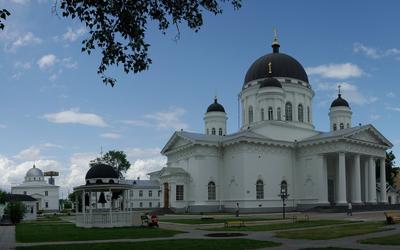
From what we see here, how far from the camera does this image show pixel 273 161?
5634 cm

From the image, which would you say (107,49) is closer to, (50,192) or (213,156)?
(213,156)

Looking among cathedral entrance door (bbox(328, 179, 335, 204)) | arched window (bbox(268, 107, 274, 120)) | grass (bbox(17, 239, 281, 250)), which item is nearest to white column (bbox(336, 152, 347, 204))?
cathedral entrance door (bbox(328, 179, 335, 204))

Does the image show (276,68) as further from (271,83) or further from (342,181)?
(342,181)

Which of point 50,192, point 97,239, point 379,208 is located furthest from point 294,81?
point 50,192

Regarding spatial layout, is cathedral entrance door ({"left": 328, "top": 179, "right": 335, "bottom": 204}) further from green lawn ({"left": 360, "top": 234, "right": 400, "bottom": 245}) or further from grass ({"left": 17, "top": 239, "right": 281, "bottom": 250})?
grass ({"left": 17, "top": 239, "right": 281, "bottom": 250})

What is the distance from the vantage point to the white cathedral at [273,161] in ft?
178

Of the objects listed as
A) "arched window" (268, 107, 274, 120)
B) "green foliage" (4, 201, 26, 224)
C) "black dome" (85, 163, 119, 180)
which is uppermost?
"arched window" (268, 107, 274, 120)

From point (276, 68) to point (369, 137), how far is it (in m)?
14.7

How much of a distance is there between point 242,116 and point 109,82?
178 ft

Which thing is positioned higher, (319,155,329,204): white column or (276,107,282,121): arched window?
(276,107,282,121): arched window

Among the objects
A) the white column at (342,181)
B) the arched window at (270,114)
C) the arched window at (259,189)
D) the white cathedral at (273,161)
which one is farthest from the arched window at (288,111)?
the arched window at (259,189)

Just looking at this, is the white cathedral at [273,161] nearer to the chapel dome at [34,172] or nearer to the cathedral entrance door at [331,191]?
the cathedral entrance door at [331,191]

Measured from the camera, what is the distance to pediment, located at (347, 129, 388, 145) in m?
56.2

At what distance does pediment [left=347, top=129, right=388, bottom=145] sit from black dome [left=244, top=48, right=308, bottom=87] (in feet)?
38.4
